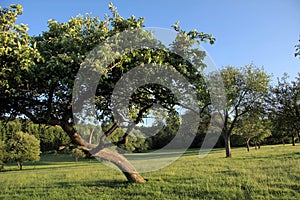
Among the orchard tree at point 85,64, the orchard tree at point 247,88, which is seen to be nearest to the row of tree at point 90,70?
the orchard tree at point 85,64

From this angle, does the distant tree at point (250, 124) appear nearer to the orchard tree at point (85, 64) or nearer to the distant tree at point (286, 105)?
the distant tree at point (286, 105)

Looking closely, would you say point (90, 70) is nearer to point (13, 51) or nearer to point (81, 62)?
point (81, 62)

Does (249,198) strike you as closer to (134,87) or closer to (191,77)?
(191,77)

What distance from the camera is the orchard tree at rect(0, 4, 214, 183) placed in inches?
319

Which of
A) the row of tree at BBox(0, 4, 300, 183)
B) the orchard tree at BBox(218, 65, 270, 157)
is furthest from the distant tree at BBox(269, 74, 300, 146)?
the row of tree at BBox(0, 4, 300, 183)

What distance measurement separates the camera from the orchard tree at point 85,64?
8.11 metres

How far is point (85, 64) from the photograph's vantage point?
7949 millimetres

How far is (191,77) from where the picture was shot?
920cm

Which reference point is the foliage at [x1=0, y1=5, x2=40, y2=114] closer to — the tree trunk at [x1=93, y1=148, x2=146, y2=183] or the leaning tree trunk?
the leaning tree trunk

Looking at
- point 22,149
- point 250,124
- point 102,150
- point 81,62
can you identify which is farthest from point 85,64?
point 22,149

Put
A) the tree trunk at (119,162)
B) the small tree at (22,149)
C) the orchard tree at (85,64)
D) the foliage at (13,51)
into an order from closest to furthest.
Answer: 1. the foliage at (13,51)
2. the orchard tree at (85,64)
3. the tree trunk at (119,162)
4. the small tree at (22,149)

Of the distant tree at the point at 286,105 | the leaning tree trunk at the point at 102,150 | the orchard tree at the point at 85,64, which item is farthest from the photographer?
the distant tree at the point at 286,105

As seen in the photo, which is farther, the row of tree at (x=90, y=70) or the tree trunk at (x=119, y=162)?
the tree trunk at (x=119, y=162)

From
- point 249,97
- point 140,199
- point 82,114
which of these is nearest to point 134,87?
point 82,114
